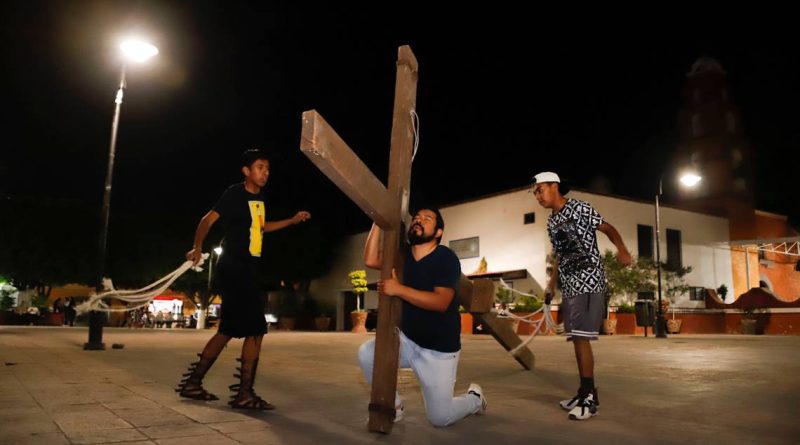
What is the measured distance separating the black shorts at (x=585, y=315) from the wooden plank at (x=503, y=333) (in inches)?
52.7

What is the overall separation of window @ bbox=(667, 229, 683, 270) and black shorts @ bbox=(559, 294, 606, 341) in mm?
26690

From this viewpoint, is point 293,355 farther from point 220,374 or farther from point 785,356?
point 785,356

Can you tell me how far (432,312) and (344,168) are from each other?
1195mm

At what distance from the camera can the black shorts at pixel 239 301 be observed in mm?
4418

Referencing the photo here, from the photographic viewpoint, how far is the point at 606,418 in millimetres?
4105

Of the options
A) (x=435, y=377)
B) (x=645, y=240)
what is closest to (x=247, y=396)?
(x=435, y=377)

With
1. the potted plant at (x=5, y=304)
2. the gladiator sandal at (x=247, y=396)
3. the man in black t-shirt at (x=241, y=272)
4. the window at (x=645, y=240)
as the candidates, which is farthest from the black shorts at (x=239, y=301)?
the potted plant at (x=5, y=304)

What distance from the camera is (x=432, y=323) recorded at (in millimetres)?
3660

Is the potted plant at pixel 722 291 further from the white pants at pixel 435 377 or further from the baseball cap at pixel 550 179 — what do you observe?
the white pants at pixel 435 377

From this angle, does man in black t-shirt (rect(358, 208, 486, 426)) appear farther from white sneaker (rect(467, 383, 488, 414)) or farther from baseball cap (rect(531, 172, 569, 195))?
baseball cap (rect(531, 172, 569, 195))

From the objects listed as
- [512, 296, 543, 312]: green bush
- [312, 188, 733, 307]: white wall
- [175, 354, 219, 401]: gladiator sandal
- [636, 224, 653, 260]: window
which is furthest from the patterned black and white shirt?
[636, 224, 653, 260]: window

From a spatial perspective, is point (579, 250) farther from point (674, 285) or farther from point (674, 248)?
point (674, 248)

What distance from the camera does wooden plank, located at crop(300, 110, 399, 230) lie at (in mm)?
2729

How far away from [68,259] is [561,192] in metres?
34.2
